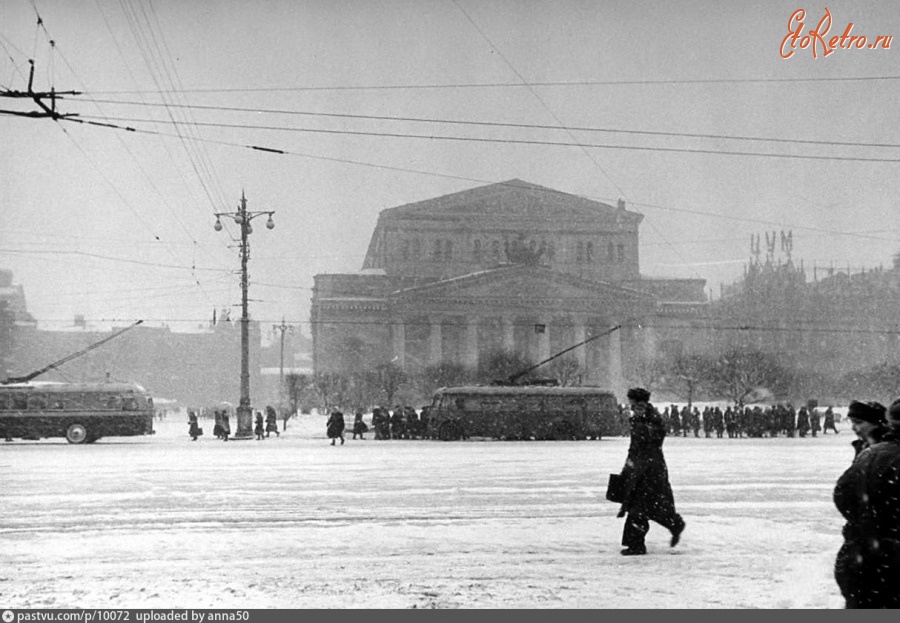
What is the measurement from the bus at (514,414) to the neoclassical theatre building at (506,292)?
36553 mm

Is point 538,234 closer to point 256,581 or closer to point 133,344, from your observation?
point 133,344

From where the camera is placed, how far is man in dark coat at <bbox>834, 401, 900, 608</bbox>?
16.5 ft

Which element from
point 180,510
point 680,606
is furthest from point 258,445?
point 680,606

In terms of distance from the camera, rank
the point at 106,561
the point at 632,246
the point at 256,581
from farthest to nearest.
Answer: the point at 632,246, the point at 106,561, the point at 256,581

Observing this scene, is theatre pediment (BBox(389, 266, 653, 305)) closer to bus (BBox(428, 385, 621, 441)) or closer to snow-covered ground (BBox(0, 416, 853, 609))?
bus (BBox(428, 385, 621, 441))

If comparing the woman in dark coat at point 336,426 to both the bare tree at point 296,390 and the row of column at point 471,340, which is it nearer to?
the bare tree at point 296,390

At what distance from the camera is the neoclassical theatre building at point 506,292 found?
75.5m

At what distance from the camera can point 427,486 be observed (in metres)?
15.0

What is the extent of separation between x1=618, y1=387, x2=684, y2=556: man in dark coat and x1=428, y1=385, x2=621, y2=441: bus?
84.4 ft

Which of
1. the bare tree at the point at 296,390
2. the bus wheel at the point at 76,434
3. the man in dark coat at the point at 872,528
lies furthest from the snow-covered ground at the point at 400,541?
the bare tree at the point at 296,390

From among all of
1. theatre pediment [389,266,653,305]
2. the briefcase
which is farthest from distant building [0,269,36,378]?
the briefcase

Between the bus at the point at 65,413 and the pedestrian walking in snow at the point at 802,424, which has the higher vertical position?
the bus at the point at 65,413

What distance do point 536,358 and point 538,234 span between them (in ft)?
36.0

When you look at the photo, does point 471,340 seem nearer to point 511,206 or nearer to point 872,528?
point 511,206
